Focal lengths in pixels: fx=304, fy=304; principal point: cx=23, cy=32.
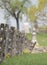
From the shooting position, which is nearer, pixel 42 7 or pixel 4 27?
pixel 4 27

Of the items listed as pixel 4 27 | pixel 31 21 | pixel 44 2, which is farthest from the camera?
pixel 31 21

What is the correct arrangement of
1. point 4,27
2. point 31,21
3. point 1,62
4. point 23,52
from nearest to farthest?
point 1,62, point 4,27, point 23,52, point 31,21

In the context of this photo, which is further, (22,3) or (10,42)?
(22,3)

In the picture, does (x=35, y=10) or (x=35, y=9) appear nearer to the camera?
(x=35, y=10)

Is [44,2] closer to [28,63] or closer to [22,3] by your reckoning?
[22,3]

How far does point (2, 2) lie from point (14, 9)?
66.8 inches

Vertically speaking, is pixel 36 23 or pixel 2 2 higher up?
A: pixel 2 2

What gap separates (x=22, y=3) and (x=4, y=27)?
23281 millimetres

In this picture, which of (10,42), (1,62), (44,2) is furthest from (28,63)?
(44,2)

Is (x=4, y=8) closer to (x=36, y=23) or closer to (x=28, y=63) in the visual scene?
(x=36, y=23)

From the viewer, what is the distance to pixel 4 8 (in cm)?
3086

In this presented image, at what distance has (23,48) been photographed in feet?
Result: 34.6

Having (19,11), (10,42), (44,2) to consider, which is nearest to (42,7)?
(44,2)

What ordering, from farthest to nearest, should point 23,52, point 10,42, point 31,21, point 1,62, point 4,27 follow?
point 31,21 → point 23,52 → point 10,42 → point 4,27 → point 1,62
